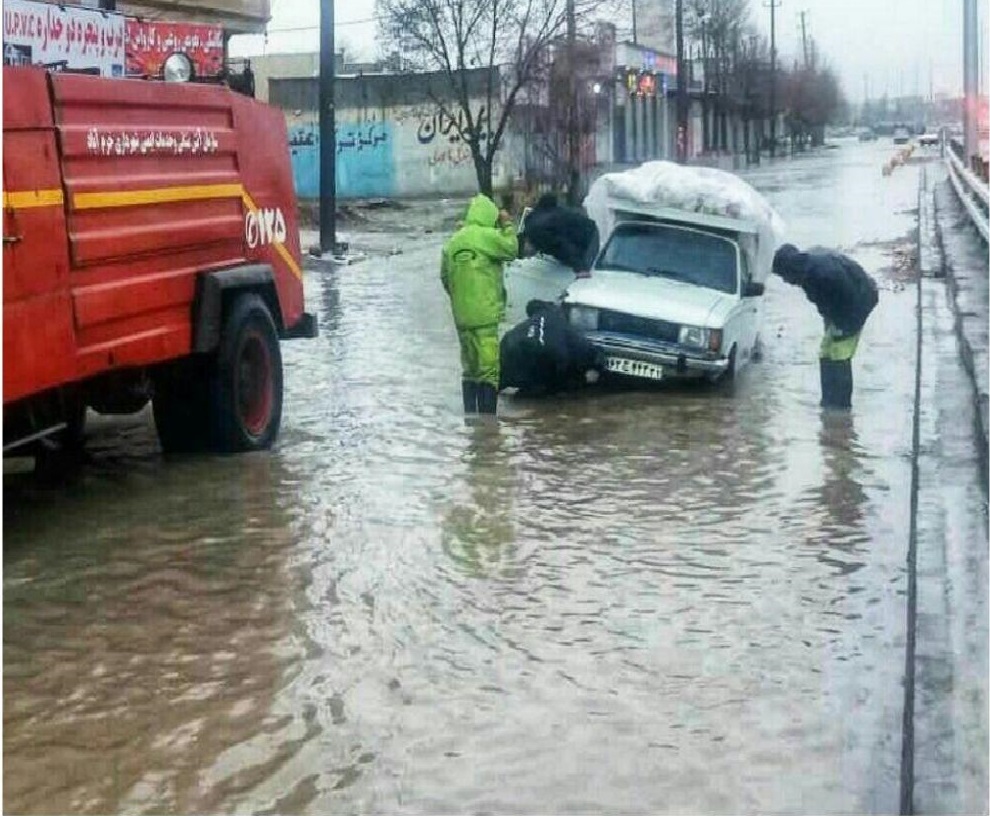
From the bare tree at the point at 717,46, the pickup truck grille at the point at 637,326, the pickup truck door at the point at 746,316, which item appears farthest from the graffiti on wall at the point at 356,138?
the pickup truck grille at the point at 637,326

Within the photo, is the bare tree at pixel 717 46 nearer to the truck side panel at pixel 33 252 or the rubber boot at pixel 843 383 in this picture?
the rubber boot at pixel 843 383

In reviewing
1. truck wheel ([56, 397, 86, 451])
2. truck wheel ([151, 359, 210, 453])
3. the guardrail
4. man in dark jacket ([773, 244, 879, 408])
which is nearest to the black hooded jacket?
man in dark jacket ([773, 244, 879, 408])

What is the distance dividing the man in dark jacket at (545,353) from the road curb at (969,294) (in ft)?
9.42

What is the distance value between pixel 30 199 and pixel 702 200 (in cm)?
700

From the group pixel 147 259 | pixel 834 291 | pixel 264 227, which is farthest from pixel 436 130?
pixel 147 259

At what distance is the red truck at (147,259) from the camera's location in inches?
288

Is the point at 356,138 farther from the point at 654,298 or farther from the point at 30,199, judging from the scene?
the point at 30,199

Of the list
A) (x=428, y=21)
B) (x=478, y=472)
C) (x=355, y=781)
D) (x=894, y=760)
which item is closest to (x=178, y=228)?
(x=478, y=472)

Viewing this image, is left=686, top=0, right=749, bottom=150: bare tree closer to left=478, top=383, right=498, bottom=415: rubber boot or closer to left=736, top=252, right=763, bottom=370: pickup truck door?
left=736, top=252, right=763, bottom=370: pickup truck door

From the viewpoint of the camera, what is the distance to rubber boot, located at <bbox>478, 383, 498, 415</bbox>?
38.1ft

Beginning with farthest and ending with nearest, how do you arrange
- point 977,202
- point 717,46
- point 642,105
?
1. point 717,46
2. point 642,105
3. point 977,202

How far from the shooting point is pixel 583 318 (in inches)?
487

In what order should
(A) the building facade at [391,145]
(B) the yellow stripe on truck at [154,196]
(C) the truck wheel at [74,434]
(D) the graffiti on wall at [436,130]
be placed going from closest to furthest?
(B) the yellow stripe on truck at [154,196] → (C) the truck wheel at [74,434] → (D) the graffiti on wall at [436,130] → (A) the building facade at [391,145]

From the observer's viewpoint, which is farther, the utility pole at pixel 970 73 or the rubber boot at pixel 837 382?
the utility pole at pixel 970 73
